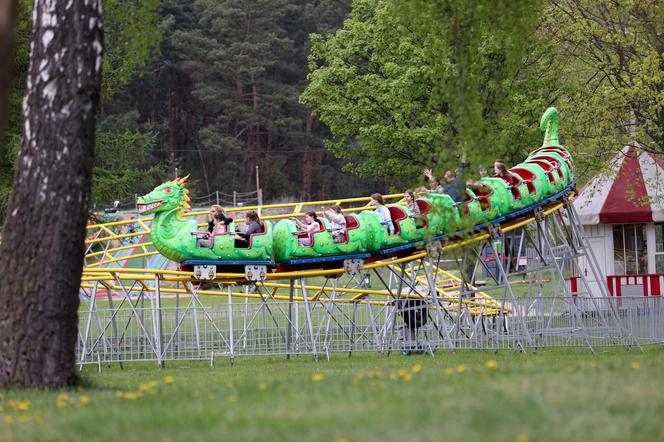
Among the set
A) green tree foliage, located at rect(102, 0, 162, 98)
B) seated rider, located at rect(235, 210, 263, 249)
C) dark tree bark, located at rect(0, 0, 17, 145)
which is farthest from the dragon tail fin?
dark tree bark, located at rect(0, 0, 17, 145)

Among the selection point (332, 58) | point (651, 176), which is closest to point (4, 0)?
point (651, 176)

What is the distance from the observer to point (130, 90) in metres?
72.1

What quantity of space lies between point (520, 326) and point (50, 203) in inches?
500

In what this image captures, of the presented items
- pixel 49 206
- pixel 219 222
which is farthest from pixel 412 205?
pixel 49 206

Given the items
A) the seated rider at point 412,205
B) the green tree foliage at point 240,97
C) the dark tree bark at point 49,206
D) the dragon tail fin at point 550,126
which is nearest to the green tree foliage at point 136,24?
the dark tree bark at point 49,206

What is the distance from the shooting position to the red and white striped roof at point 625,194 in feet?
114

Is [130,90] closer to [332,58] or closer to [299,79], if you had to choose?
[299,79]

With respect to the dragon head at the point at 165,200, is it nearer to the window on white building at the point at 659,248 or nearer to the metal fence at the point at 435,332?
the metal fence at the point at 435,332

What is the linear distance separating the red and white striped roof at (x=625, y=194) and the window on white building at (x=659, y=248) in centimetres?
76

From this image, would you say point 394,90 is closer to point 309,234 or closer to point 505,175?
point 505,175

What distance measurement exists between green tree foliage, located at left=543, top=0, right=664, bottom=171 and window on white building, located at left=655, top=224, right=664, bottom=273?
14.3ft

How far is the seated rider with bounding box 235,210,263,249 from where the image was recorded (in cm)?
2108

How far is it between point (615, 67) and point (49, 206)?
22.4 metres

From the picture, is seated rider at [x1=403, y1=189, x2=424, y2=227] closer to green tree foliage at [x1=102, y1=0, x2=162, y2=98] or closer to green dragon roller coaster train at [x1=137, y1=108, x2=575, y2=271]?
green dragon roller coaster train at [x1=137, y1=108, x2=575, y2=271]
